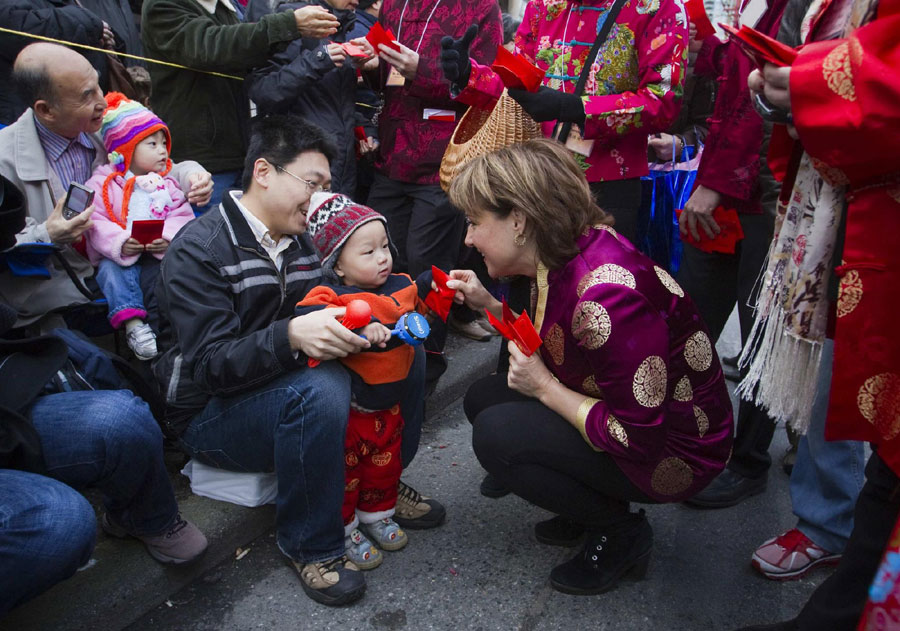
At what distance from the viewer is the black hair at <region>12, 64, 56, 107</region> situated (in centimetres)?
259

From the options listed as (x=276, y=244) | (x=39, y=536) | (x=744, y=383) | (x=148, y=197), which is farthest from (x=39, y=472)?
(x=744, y=383)

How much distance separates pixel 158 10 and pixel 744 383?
2914mm

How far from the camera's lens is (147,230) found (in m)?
2.65

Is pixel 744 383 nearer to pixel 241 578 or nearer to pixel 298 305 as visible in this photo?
pixel 298 305

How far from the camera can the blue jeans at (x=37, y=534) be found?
1609 millimetres

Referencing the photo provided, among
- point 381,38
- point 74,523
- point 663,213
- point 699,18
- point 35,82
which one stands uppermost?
point 699,18

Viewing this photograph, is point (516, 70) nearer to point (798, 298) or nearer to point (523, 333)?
point (523, 333)

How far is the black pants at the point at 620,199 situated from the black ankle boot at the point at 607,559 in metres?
1.14

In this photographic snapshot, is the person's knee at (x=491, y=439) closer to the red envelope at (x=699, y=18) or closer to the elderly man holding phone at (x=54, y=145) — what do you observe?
the elderly man holding phone at (x=54, y=145)

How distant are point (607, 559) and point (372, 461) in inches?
32.5

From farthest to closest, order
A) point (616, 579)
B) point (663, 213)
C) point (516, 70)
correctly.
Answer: point (663, 213), point (516, 70), point (616, 579)

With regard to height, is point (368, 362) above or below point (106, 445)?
above

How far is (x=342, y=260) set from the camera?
2.40 meters

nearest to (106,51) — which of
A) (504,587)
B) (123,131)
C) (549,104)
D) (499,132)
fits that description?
(123,131)
